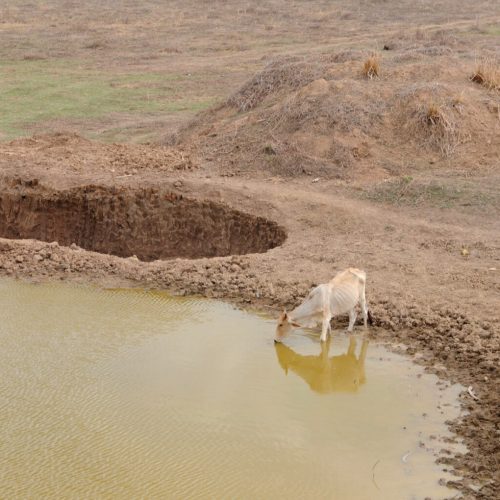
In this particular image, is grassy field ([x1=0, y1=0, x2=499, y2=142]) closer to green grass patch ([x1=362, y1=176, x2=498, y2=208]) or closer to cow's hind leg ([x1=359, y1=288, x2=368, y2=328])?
green grass patch ([x1=362, y1=176, x2=498, y2=208])

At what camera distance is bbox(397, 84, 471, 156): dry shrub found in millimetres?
18078

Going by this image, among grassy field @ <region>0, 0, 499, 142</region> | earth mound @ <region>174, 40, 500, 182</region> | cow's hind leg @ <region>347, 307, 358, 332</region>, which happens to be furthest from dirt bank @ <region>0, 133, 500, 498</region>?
grassy field @ <region>0, 0, 499, 142</region>

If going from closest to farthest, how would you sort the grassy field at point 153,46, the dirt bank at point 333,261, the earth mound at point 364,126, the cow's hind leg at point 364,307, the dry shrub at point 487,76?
1. the dirt bank at point 333,261
2. the cow's hind leg at point 364,307
3. the earth mound at point 364,126
4. the dry shrub at point 487,76
5. the grassy field at point 153,46

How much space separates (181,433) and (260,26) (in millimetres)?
34216

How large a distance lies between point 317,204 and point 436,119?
12.6ft

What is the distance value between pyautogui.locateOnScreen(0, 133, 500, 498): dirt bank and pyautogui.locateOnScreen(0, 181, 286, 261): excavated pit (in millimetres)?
42

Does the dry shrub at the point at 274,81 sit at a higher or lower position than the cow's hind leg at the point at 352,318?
higher

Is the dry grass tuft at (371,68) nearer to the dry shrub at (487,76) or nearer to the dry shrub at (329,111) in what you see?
the dry shrub at (329,111)

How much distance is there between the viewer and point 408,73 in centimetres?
Result: 1997

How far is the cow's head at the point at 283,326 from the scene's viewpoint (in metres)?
11.2

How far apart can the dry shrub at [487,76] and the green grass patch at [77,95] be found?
8.93m

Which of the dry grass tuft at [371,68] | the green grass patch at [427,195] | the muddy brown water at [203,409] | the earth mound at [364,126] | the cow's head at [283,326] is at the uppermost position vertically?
the dry grass tuft at [371,68]

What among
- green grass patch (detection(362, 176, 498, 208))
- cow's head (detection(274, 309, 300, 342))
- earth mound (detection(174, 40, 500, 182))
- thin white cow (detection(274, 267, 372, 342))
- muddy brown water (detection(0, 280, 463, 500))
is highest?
earth mound (detection(174, 40, 500, 182))

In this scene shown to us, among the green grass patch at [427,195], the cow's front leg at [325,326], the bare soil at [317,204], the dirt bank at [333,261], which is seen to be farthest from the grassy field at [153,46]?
the cow's front leg at [325,326]
